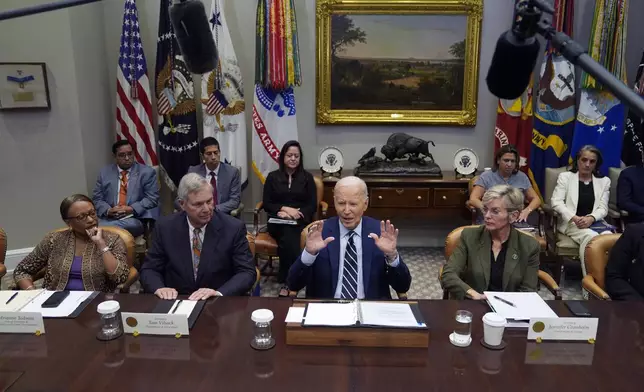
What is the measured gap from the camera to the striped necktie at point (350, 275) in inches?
100

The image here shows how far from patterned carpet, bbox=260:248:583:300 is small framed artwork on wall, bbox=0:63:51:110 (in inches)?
108

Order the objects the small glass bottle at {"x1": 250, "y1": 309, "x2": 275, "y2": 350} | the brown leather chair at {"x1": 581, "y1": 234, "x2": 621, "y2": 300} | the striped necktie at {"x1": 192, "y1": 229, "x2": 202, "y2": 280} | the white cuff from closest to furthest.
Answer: the small glass bottle at {"x1": 250, "y1": 309, "x2": 275, "y2": 350}
the white cuff
the striped necktie at {"x1": 192, "y1": 229, "x2": 202, "y2": 280}
the brown leather chair at {"x1": 581, "y1": 234, "x2": 621, "y2": 300}

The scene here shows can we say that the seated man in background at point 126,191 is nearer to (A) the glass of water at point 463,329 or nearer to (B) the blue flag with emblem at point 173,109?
(B) the blue flag with emblem at point 173,109

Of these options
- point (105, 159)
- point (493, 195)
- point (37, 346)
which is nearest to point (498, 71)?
point (493, 195)

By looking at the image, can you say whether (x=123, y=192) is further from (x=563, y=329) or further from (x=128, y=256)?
(x=563, y=329)

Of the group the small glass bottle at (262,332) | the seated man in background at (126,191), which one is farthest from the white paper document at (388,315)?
the seated man in background at (126,191)

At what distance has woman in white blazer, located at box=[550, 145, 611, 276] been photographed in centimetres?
436

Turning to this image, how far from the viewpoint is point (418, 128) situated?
217 inches

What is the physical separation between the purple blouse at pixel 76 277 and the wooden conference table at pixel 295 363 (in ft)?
2.58

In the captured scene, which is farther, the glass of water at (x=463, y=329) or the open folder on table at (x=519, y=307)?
the open folder on table at (x=519, y=307)

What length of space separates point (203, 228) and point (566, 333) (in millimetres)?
1843

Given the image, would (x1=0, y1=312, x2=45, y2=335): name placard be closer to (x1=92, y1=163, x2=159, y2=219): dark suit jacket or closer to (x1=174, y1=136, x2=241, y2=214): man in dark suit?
(x1=92, y1=163, x2=159, y2=219): dark suit jacket

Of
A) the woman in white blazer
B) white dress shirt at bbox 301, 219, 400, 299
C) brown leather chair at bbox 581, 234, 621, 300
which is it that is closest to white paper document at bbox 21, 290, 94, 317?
white dress shirt at bbox 301, 219, 400, 299

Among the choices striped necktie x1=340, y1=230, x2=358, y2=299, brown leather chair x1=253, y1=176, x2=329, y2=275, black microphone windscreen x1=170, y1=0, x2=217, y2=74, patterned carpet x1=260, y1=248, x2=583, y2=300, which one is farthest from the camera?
patterned carpet x1=260, y1=248, x2=583, y2=300
